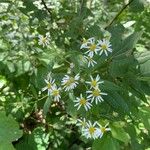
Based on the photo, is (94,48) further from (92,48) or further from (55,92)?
(55,92)

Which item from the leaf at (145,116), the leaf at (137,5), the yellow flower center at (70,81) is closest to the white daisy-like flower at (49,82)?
the yellow flower center at (70,81)

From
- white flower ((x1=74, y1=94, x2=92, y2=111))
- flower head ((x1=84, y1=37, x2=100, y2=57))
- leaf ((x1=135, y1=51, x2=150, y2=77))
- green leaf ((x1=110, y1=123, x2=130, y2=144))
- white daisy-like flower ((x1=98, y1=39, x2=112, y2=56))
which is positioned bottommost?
green leaf ((x1=110, y1=123, x2=130, y2=144))

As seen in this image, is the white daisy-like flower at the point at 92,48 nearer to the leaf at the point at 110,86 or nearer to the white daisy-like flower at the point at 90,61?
the white daisy-like flower at the point at 90,61

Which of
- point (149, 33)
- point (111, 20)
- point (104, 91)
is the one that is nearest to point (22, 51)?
point (104, 91)

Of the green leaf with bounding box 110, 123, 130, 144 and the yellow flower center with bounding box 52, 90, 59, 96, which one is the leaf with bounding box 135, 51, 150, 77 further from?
the yellow flower center with bounding box 52, 90, 59, 96

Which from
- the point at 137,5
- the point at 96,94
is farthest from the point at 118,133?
the point at 137,5

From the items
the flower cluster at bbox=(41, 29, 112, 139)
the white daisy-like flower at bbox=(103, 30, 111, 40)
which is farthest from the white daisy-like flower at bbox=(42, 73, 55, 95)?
the white daisy-like flower at bbox=(103, 30, 111, 40)

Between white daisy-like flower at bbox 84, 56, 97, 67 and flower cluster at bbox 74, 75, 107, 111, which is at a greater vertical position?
white daisy-like flower at bbox 84, 56, 97, 67

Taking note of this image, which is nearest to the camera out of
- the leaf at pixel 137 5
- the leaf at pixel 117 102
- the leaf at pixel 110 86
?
the leaf at pixel 110 86

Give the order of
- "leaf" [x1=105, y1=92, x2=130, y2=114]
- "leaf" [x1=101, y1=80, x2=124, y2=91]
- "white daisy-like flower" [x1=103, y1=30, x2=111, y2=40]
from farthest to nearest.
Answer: "white daisy-like flower" [x1=103, y1=30, x2=111, y2=40]
"leaf" [x1=105, y1=92, x2=130, y2=114]
"leaf" [x1=101, y1=80, x2=124, y2=91]
